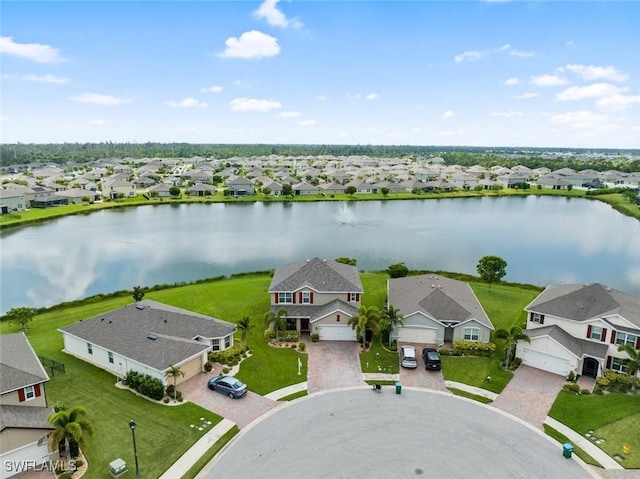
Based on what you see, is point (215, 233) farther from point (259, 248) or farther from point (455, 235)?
point (455, 235)

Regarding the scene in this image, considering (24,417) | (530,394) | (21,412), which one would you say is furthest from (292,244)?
(24,417)

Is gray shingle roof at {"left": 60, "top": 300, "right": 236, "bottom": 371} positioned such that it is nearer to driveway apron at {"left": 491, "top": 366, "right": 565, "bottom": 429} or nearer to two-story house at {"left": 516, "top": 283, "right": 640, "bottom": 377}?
driveway apron at {"left": 491, "top": 366, "right": 565, "bottom": 429}

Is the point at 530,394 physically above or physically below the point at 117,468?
below

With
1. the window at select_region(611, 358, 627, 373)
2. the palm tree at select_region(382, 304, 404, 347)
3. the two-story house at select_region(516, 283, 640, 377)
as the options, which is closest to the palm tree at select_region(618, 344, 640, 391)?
the window at select_region(611, 358, 627, 373)

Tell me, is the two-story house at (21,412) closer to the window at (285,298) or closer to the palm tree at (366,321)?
the window at (285,298)

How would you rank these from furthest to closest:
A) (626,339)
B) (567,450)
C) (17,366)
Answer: (626,339)
(17,366)
(567,450)

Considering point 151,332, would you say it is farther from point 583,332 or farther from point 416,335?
point 583,332
